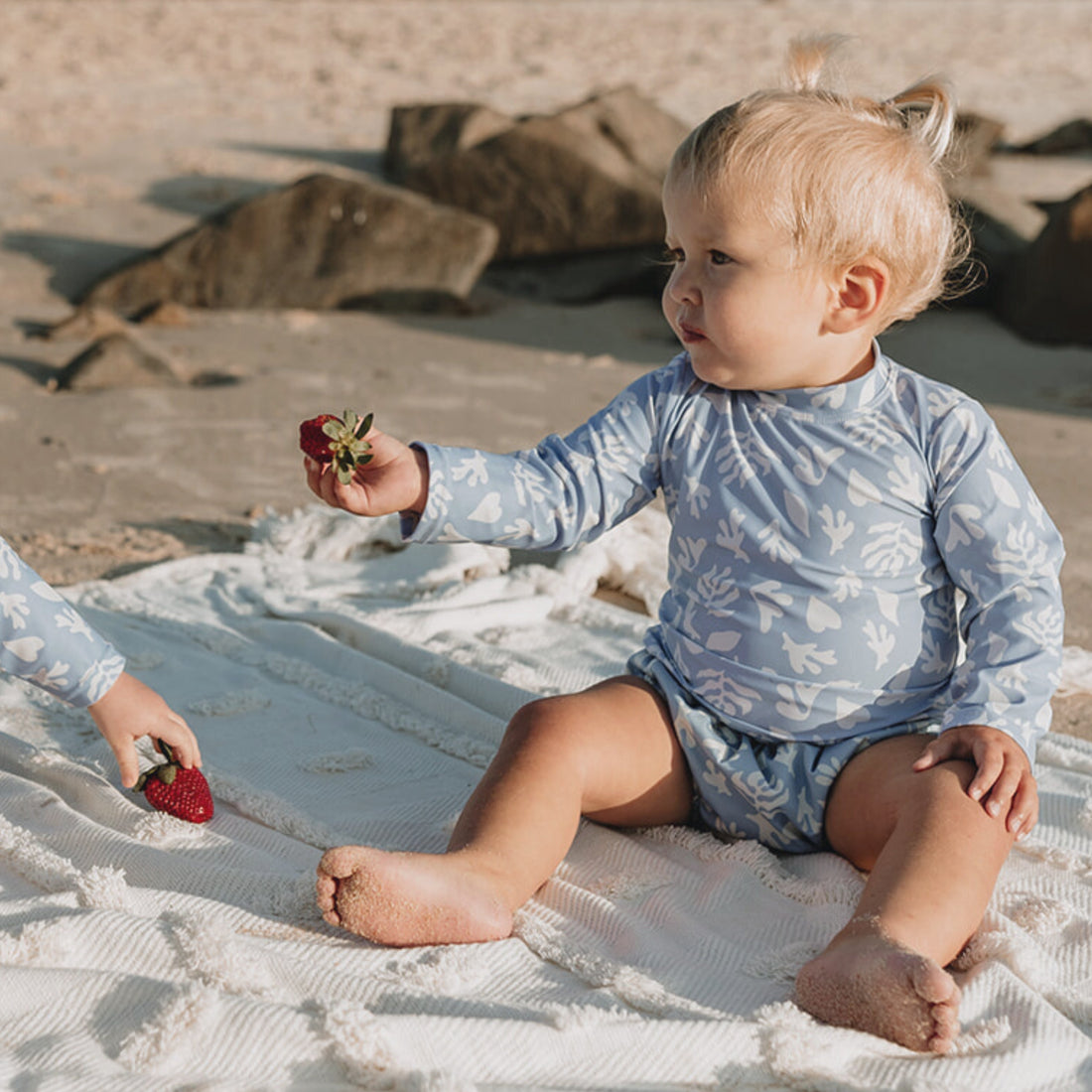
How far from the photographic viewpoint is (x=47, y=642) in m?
1.96

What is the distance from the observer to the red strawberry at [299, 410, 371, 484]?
6.16 feet

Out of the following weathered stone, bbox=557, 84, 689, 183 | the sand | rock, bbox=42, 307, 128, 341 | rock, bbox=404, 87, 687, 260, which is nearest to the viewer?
the sand

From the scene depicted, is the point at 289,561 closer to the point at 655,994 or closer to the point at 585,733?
the point at 585,733

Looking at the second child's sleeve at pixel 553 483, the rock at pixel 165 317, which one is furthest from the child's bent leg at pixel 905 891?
the rock at pixel 165 317

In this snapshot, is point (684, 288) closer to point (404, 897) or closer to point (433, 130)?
point (404, 897)

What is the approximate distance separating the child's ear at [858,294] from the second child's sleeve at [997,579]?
0.62ft

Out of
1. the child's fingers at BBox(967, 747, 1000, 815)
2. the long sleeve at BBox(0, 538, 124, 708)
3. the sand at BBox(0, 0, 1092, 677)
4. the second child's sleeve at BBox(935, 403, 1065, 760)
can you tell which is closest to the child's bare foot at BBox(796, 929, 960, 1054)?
the child's fingers at BBox(967, 747, 1000, 815)

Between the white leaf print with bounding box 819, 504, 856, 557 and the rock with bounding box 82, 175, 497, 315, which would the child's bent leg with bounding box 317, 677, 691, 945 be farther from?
the rock with bounding box 82, 175, 497, 315

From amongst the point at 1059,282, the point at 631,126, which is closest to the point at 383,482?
the point at 1059,282

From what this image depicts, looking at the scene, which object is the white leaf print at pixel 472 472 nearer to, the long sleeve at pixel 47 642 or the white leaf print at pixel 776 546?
the white leaf print at pixel 776 546

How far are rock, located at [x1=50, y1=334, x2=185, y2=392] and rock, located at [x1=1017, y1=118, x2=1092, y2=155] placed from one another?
681 centimetres

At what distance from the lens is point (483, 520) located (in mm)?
2055

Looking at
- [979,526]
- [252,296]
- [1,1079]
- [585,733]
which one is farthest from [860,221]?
[252,296]

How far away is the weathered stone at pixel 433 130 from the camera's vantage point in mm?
7805
